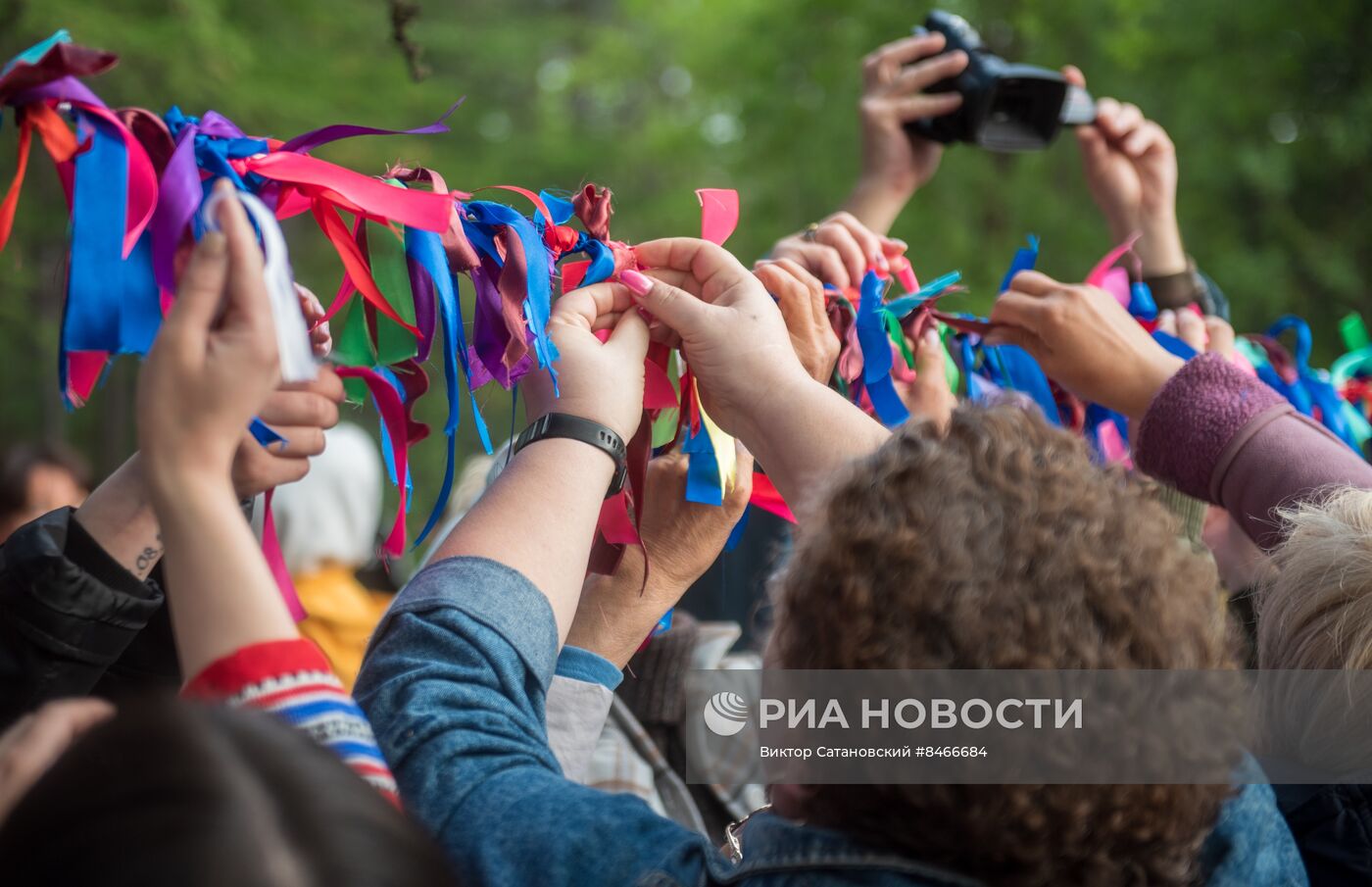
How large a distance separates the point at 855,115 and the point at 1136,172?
4.93 metres

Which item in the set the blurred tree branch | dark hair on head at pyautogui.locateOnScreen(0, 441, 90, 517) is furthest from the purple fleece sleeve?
dark hair on head at pyautogui.locateOnScreen(0, 441, 90, 517)

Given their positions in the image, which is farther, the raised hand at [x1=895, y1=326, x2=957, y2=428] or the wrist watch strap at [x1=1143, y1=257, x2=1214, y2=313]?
the wrist watch strap at [x1=1143, y1=257, x2=1214, y2=313]

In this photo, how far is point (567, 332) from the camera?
4.00 feet

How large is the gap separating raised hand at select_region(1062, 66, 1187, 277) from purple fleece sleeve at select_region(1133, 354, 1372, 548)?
834mm

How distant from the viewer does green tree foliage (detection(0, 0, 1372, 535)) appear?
600cm

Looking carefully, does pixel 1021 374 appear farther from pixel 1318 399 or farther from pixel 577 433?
pixel 577 433

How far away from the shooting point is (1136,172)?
8.07 ft

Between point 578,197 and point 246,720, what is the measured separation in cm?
76

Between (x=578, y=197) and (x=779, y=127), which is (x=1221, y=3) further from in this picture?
(x=578, y=197)

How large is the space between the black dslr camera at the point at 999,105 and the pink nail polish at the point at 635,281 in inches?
45.7

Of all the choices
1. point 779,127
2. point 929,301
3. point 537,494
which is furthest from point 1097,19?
point 537,494

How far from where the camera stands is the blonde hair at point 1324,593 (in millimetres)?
1158

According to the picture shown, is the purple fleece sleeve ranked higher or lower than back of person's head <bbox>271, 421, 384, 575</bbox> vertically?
higher

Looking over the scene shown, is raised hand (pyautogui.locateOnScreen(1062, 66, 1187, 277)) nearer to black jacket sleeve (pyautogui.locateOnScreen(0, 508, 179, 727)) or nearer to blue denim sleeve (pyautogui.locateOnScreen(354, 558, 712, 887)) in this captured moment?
blue denim sleeve (pyautogui.locateOnScreen(354, 558, 712, 887))
